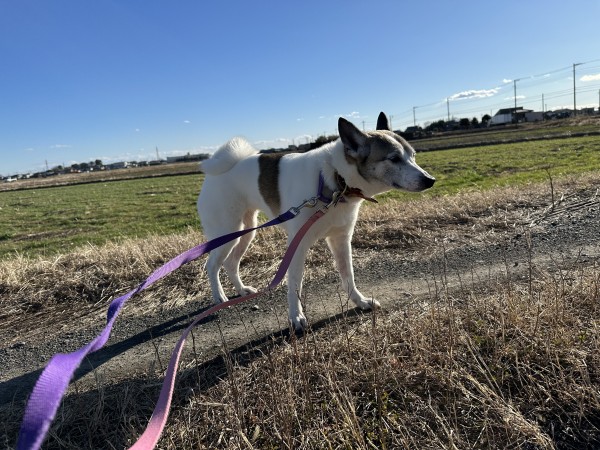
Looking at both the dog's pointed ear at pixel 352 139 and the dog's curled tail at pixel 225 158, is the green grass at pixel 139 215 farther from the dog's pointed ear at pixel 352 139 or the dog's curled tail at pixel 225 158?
the dog's pointed ear at pixel 352 139

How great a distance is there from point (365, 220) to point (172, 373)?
5918 mm

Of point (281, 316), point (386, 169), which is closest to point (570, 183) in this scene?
point (386, 169)

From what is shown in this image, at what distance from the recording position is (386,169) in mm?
4012

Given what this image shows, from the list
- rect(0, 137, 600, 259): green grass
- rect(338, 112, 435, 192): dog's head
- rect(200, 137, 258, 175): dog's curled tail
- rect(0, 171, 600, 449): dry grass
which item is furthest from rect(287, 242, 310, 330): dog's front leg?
rect(0, 137, 600, 259): green grass

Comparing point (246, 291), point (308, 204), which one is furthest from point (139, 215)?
point (308, 204)

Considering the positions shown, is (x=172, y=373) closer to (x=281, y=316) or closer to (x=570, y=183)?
(x=281, y=316)

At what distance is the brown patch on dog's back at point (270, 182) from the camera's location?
4484 millimetres

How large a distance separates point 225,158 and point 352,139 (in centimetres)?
171

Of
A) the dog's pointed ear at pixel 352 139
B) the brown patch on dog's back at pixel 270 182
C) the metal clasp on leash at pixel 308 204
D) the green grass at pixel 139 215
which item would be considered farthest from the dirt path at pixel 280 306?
the green grass at pixel 139 215

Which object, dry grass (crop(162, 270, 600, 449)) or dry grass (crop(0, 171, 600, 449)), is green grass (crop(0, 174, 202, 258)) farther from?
dry grass (crop(162, 270, 600, 449))

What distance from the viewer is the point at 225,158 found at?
4.99 m

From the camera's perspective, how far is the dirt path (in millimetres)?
3572

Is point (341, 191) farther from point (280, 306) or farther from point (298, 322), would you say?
point (280, 306)

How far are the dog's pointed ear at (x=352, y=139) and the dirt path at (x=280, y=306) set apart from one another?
1387 mm
